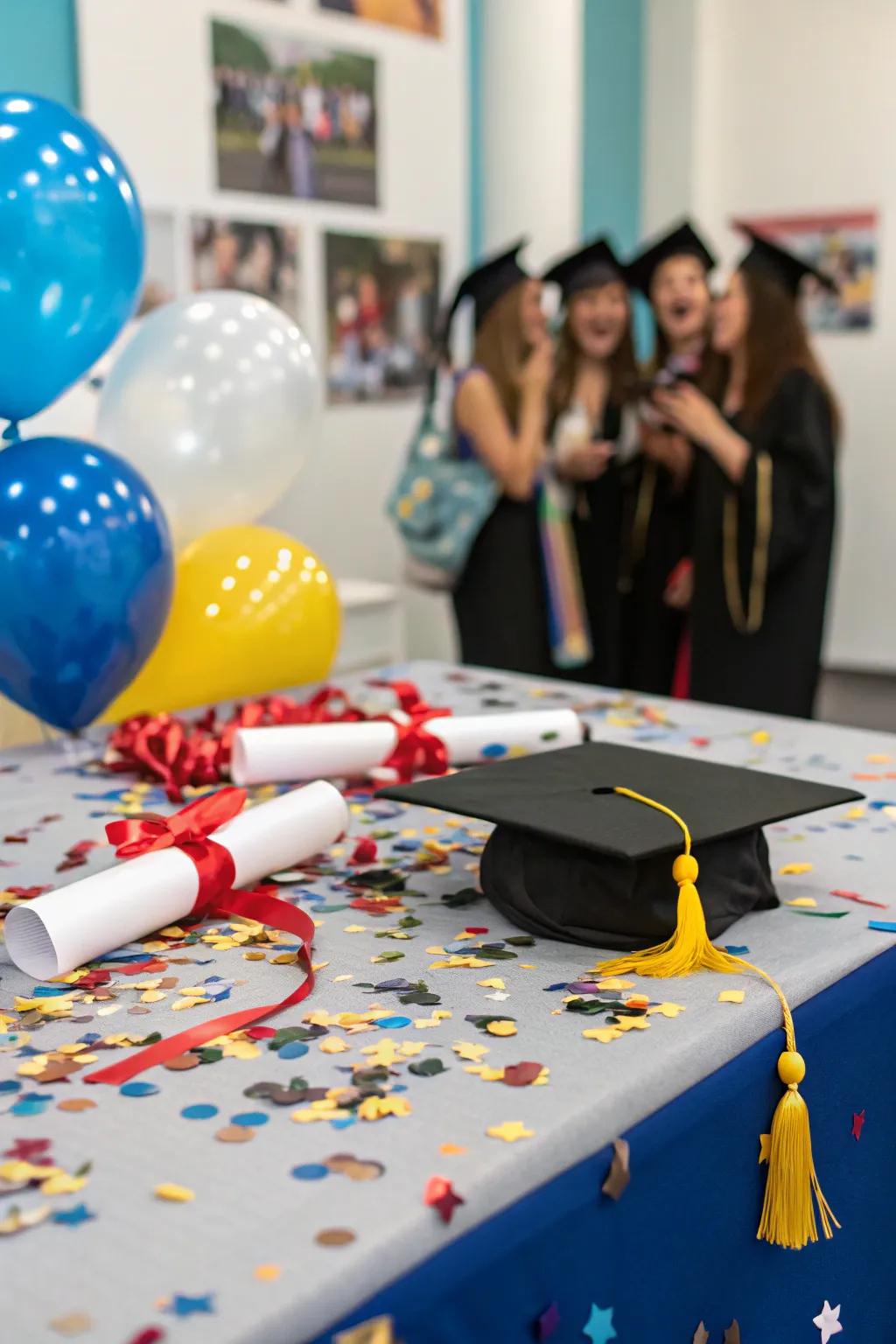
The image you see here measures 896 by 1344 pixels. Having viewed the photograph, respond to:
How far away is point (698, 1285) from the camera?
1.02 meters

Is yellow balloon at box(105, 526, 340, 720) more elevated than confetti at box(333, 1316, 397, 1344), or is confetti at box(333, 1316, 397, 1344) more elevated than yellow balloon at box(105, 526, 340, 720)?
yellow balloon at box(105, 526, 340, 720)

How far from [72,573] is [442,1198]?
1.14 m

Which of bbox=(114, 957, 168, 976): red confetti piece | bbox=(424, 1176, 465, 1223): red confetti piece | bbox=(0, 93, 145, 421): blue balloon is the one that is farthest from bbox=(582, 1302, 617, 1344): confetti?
bbox=(0, 93, 145, 421): blue balloon

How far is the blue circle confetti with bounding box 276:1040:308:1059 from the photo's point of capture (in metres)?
0.99

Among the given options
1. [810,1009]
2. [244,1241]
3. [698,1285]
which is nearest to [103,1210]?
[244,1241]

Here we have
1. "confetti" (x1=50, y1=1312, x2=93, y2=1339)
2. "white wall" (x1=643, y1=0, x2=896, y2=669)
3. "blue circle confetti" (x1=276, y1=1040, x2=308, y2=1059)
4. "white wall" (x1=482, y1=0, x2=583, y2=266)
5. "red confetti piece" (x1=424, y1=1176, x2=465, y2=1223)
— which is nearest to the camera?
"confetti" (x1=50, y1=1312, x2=93, y2=1339)

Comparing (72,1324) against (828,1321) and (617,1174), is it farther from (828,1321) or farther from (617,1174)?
(828,1321)

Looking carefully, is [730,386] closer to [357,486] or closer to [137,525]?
[357,486]

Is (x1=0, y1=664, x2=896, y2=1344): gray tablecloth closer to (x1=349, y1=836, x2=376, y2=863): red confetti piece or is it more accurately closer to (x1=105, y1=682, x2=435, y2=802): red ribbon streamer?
(x1=349, y1=836, x2=376, y2=863): red confetti piece

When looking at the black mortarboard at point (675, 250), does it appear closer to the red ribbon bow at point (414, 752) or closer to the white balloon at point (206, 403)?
the white balloon at point (206, 403)

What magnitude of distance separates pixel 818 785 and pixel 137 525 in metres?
0.93

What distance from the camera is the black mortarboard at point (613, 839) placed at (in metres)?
1.19

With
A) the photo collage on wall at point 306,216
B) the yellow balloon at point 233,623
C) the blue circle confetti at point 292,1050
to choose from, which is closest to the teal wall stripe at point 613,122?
the photo collage on wall at point 306,216

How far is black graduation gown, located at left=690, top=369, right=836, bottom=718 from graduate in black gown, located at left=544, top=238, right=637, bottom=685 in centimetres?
32
